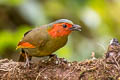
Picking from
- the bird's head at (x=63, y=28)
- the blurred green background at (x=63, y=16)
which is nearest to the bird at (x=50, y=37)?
the bird's head at (x=63, y=28)

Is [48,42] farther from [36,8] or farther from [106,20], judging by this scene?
[106,20]

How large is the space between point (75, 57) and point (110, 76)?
3.40 m

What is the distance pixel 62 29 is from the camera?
5.13m

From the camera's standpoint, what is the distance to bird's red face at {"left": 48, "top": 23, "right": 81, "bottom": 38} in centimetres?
512

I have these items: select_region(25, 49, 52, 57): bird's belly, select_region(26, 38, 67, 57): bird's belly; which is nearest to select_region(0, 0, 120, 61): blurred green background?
select_region(25, 49, 52, 57): bird's belly

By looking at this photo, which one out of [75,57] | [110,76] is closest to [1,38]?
[75,57]

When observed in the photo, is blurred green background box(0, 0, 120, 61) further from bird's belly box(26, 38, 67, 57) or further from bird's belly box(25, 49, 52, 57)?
bird's belly box(26, 38, 67, 57)

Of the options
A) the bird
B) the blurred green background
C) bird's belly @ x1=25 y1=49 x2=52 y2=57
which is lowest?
bird's belly @ x1=25 y1=49 x2=52 y2=57

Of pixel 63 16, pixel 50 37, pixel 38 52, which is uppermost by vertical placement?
pixel 63 16

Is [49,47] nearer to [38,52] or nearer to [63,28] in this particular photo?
[38,52]

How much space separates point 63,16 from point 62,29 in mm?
3752

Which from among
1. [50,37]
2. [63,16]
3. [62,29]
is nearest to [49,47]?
[50,37]

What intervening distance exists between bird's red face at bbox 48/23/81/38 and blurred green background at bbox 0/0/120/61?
2.55 metres

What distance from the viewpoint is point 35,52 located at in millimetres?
5305
